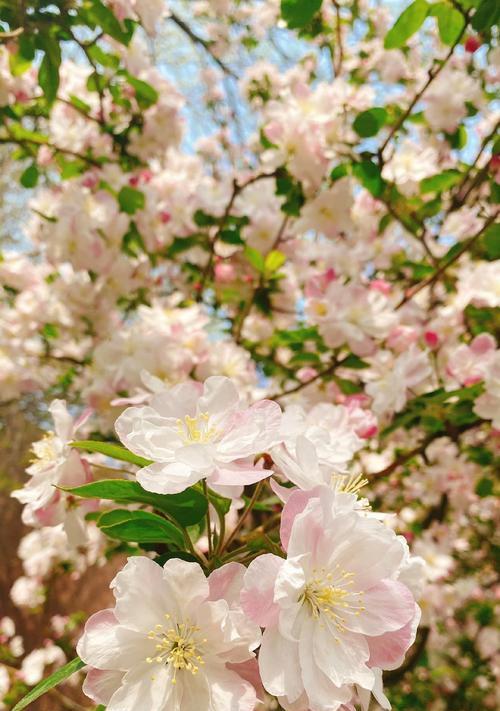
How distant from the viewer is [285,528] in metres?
0.55

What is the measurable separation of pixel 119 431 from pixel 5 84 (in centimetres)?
134

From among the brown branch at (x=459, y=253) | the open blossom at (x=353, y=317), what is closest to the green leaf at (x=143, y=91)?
the open blossom at (x=353, y=317)

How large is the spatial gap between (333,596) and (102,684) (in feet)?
0.77

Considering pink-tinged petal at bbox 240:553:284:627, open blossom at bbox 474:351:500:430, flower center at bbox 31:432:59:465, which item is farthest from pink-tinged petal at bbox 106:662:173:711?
open blossom at bbox 474:351:500:430

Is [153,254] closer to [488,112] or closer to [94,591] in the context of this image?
[488,112]

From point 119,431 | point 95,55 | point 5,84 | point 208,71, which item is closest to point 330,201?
point 95,55

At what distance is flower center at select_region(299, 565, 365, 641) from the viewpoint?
0.56 m

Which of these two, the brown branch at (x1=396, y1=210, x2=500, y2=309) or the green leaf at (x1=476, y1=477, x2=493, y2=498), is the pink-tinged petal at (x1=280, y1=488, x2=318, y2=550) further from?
the green leaf at (x1=476, y1=477, x2=493, y2=498)

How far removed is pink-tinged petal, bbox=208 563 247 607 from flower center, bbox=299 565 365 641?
64 mm

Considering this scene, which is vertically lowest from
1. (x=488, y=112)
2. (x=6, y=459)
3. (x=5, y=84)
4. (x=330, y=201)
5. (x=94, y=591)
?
(x=94, y=591)

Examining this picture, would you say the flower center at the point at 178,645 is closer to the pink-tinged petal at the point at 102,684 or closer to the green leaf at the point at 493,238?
the pink-tinged petal at the point at 102,684

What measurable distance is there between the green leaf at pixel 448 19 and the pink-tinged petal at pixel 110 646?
1126mm

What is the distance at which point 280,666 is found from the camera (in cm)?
Result: 52

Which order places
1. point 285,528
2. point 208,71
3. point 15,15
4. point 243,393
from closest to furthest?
point 285,528
point 15,15
point 243,393
point 208,71
